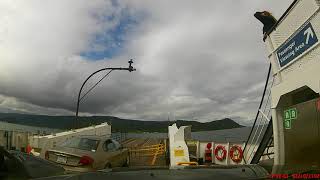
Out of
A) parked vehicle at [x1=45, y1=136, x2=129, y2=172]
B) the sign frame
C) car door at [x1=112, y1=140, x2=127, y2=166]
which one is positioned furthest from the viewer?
car door at [x1=112, y1=140, x2=127, y2=166]

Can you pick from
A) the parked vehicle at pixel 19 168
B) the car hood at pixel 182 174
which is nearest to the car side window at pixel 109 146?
the parked vehicle at pixel 19 168

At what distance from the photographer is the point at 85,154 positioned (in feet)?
50.9

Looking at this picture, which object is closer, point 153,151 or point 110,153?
point 110,153

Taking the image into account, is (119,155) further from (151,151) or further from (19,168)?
(19,168)

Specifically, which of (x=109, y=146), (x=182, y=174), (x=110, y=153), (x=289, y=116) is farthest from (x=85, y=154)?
(x=182, y=174)

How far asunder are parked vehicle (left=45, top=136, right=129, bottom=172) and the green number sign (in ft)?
30.3

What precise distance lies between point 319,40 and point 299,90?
793 millimetres

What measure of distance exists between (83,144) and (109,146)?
4.02 ft

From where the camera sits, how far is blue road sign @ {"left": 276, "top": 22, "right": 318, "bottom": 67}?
5747mm

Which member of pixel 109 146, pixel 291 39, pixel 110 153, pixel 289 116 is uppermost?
pixel 291 39

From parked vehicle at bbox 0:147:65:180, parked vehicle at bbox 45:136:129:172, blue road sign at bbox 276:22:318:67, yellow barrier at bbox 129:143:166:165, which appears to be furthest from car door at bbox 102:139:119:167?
blue road sign at bbox 276:22:318:67

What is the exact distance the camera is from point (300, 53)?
19.8 feet

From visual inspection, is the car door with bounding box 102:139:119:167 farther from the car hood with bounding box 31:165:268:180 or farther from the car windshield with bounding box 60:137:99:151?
the car hood with bounding box 31:165:268:180

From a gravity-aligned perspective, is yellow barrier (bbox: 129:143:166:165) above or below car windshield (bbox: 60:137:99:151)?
below
